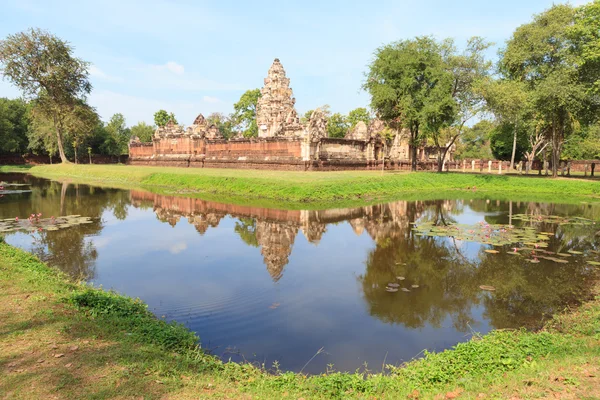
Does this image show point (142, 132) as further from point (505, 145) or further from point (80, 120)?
point (505, 145)

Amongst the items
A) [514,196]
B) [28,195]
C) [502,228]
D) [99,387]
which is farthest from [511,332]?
[28,195]

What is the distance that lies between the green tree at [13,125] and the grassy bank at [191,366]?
58.8m

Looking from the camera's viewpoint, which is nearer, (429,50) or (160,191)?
(160,191)

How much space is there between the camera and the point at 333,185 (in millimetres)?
23438

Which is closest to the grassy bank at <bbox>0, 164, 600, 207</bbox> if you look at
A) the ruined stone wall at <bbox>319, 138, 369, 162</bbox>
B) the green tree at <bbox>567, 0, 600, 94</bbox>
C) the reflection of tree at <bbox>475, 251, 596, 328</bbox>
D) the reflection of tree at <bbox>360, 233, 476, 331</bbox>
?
the ruined stone wall at <bbox>319, 138, 369, 162</bbox>

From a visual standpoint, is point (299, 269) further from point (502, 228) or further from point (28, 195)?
point (28, 195)

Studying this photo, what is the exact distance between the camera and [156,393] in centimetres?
416

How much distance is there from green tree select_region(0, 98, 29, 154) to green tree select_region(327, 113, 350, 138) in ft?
147

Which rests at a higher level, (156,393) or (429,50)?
(429,50)

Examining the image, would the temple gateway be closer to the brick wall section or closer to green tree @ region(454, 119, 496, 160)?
the brick wall section

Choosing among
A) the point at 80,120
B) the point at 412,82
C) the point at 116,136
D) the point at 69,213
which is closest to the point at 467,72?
the point at 412,82

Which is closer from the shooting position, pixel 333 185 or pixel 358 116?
pixel 333 185

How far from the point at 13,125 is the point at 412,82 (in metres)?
52.9

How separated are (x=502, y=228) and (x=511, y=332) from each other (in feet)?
31.2
